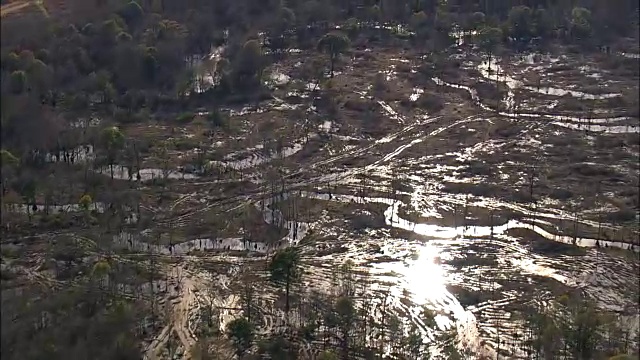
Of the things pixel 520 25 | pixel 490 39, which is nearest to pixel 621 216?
pixel 490 39

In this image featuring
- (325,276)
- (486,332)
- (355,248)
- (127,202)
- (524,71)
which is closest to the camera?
(486,332)

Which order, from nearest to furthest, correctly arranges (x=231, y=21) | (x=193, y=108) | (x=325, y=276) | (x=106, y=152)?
(x=325, y=276), (x=106, y=152), (x=193, y=108), (x=231, y=21)

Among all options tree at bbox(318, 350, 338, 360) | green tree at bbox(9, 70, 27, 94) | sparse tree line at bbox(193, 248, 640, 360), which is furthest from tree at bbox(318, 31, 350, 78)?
green tree at bbox(9, 70, 27, 94)

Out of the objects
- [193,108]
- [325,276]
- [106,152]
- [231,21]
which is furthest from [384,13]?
[325,276]

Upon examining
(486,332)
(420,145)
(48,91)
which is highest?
(48,91)

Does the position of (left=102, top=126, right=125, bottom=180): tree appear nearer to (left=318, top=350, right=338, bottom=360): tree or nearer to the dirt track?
(left=318, top=350, right=338, bottom=360): tree

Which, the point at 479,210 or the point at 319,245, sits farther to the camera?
the point at 479,210

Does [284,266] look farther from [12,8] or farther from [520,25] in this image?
[520,25]

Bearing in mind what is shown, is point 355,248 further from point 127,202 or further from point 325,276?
point 127,202
